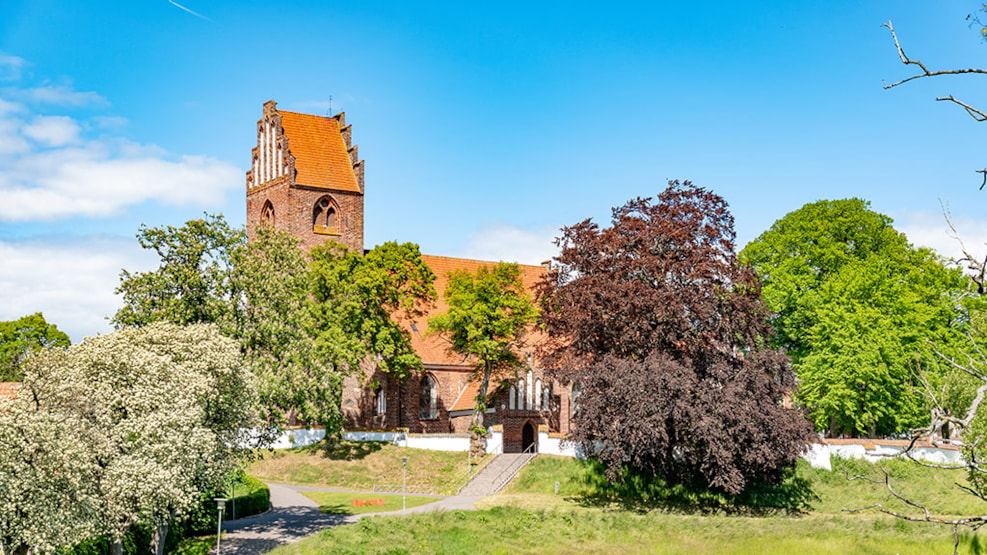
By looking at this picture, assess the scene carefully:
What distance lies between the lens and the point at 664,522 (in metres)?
33.8

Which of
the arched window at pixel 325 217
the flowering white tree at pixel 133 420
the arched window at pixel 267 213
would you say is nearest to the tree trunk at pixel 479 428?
the arched window at pixel 325 217

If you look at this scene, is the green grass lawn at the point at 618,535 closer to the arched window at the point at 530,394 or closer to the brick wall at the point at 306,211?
the arched window at the point at 530,394

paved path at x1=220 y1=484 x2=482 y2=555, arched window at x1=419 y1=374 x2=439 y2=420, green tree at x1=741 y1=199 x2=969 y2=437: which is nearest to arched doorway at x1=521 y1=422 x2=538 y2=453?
arched window at x1=419 y1=374 x2=439 y2=420

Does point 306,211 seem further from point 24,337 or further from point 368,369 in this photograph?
point 24,337

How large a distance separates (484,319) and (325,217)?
14.3 m

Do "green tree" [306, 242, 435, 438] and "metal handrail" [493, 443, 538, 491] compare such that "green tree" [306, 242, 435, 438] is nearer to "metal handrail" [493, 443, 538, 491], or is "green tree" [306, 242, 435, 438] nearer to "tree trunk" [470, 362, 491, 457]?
"tree trunk" [470, 362, 491, 457]

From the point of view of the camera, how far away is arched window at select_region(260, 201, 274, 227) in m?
57.1

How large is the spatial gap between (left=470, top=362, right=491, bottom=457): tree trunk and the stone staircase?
47.5 inches

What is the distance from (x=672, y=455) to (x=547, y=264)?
87.1 feet

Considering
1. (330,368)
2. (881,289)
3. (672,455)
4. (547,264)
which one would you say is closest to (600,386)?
(672,455)

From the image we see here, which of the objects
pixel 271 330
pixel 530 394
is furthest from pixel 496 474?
pixel 271 330

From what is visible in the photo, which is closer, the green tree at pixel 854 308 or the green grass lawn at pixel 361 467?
the green tree at pixel 854 308

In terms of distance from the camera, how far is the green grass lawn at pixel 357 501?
37406mm

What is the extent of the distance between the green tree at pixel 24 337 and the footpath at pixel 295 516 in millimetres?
28690
